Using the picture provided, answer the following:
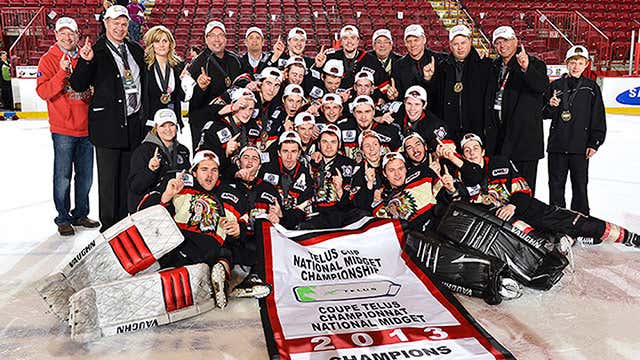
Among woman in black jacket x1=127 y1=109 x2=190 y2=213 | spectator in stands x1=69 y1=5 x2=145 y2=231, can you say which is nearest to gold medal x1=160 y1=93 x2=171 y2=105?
spectator in stands x1=69 y1=5 x2=145 y2=231

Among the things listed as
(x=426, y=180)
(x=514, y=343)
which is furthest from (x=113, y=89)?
(x=514, y=343)

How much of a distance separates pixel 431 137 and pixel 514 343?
200cm

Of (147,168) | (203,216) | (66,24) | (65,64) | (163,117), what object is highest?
(66,24)

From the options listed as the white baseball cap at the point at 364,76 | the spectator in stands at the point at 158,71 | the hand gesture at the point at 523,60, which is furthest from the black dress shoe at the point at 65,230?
the hand gesture at the point at 523,60

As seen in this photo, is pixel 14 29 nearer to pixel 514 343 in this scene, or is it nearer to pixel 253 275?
pixel 253 275

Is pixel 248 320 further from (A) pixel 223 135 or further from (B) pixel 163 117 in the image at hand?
(A) pixel 223 135

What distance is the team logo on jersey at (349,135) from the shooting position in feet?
14.3

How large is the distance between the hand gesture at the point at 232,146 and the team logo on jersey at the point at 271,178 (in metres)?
0.38

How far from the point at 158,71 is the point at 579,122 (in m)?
3.20

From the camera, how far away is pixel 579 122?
4.33m

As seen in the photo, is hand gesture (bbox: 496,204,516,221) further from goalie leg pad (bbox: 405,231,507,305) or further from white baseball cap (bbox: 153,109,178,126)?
white baseball cap (bbox: 153,109,178,126)

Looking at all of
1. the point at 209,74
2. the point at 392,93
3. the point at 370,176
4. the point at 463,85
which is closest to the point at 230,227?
the point at 370,176

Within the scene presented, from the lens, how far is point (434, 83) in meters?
4.55

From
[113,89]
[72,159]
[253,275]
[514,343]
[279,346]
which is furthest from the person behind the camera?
[72,159]
